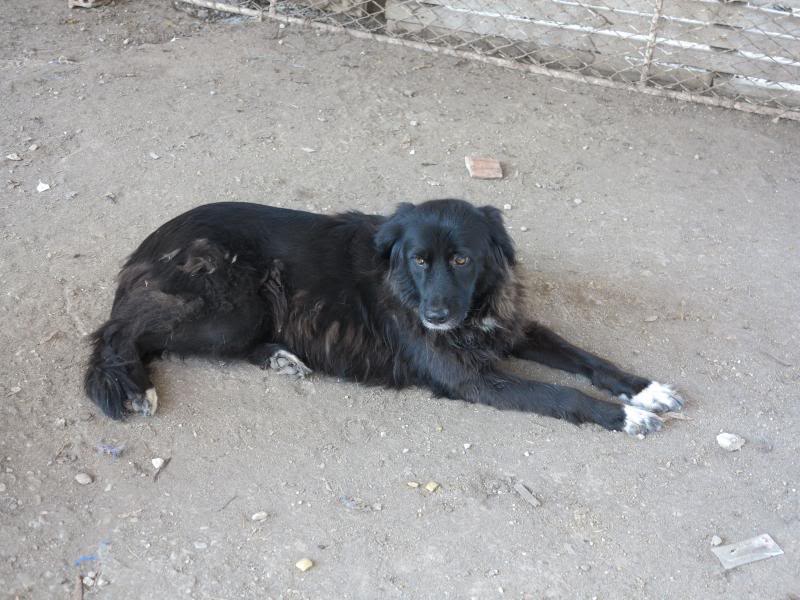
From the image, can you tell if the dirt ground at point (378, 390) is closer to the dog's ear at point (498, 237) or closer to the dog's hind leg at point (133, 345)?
the dog's hind leg at point (133, 345)

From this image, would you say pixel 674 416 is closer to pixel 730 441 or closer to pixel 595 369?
pixel 730 441

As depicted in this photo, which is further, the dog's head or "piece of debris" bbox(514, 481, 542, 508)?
the dog's head

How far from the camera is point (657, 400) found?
4.00m

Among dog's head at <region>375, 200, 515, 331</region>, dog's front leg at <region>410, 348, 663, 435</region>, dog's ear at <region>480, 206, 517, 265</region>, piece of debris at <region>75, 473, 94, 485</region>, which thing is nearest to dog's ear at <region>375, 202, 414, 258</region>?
dog's head at <region>375, 200, 515, 331</region>

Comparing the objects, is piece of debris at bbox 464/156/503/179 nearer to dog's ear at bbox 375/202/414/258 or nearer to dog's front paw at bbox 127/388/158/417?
dog's ear at bbox 375/202/414/258

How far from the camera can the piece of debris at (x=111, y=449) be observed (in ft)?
11.8

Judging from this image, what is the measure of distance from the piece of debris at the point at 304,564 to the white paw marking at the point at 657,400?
181cm

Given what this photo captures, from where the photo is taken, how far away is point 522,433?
386cm

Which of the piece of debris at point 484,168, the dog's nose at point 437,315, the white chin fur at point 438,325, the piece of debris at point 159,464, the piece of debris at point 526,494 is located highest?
the dog's nose at point 437,315

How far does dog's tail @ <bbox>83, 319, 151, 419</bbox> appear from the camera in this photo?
375cm

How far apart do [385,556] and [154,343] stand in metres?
1.62

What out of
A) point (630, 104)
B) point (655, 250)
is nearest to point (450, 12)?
point (630, 104)

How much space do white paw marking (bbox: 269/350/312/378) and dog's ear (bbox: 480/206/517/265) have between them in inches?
44.6

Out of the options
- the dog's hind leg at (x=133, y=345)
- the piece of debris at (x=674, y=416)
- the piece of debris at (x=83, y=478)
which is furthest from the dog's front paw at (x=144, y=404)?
the piece of debris at (x=674, y=416)
